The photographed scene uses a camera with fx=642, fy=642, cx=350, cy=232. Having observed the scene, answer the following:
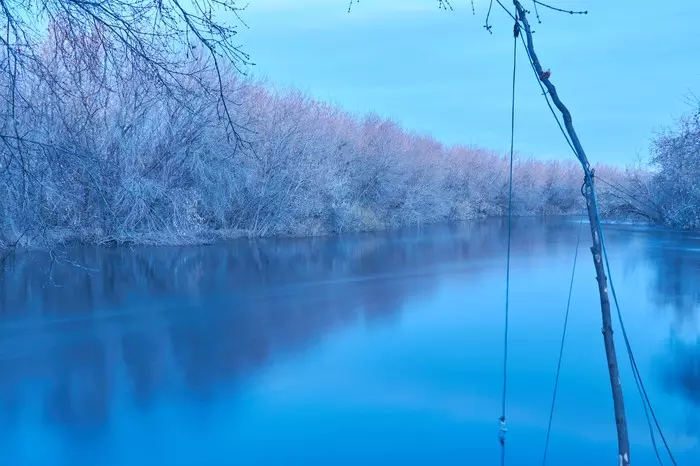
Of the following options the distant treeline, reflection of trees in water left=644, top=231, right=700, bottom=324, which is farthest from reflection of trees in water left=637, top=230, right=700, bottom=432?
the distant treeline

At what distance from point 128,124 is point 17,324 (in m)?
12.0

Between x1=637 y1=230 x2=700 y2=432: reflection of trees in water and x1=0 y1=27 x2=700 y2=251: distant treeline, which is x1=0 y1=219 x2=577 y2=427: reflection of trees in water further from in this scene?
x1=637 y1=230 x2=700 y2=432: reflection of trees in water

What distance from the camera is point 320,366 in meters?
9.41

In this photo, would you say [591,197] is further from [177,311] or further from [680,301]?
[680,301]

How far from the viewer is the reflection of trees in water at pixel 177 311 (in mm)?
8711

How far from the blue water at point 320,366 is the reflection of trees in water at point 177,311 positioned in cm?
5

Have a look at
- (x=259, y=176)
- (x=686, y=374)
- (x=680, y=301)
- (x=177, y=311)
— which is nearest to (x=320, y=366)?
(x=177, y=311)

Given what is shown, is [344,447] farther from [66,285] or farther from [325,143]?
[325,143]

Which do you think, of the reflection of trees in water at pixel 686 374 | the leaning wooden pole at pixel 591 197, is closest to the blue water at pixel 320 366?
the reflection of trees in water at pixel 686 374

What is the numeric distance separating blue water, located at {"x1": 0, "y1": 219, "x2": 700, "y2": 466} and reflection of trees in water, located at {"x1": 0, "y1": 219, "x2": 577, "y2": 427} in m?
0.05

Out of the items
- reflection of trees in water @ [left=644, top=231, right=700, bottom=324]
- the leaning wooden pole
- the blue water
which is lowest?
the blue water

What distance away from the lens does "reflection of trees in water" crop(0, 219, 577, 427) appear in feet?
28.6

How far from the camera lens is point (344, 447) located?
6.54m

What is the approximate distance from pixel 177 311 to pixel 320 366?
4945mm
